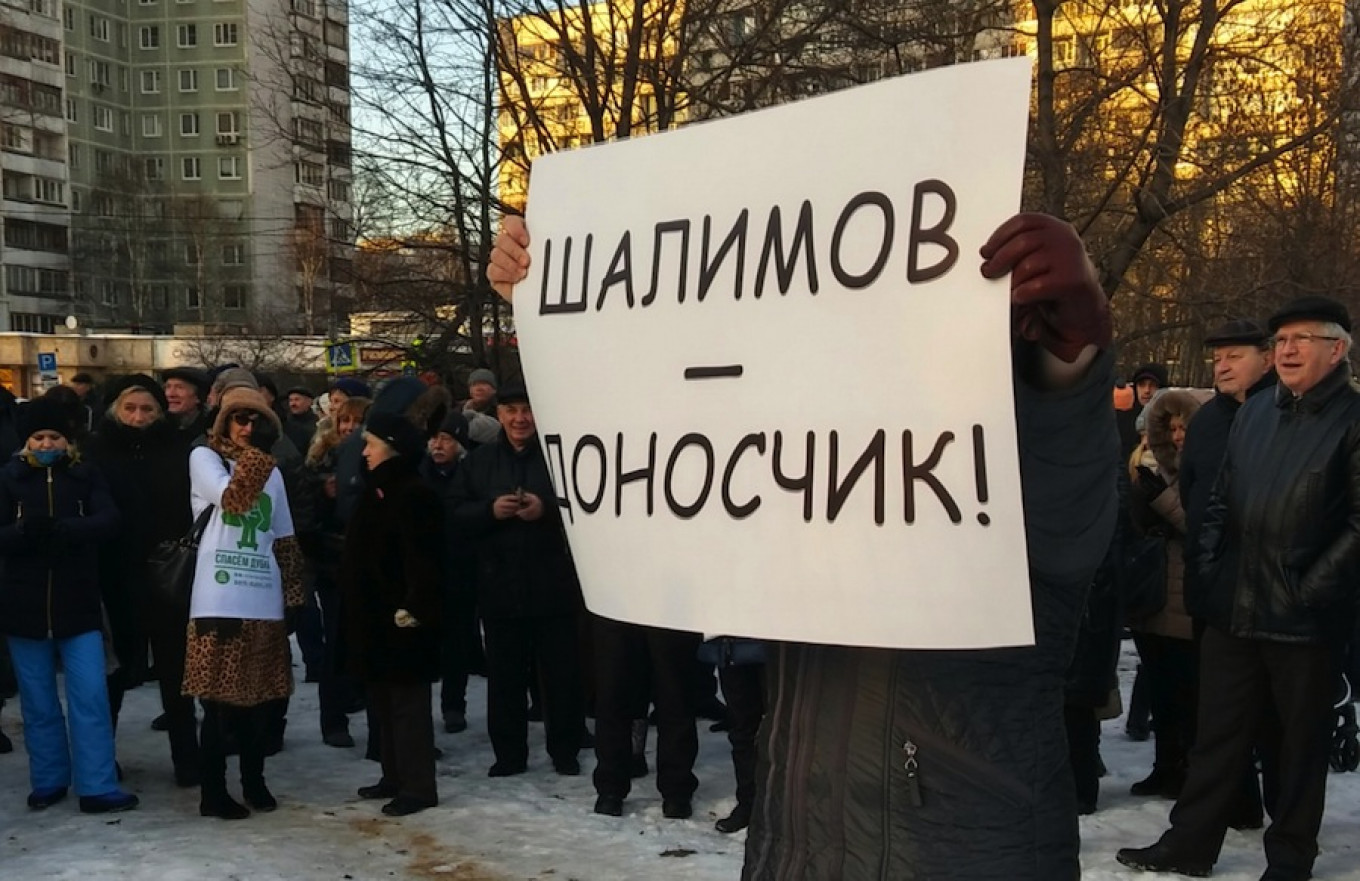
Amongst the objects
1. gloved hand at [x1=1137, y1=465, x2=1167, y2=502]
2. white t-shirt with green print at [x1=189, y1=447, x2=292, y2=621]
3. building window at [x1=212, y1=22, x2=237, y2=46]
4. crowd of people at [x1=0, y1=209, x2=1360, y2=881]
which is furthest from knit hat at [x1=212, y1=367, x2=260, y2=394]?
building window at [x1=212, y1=22, x2=237, y2=46]

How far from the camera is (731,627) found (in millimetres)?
2176

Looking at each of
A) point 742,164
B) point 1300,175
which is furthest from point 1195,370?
point 742,164

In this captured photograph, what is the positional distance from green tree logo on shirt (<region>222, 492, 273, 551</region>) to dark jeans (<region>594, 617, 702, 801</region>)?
61.3 inches

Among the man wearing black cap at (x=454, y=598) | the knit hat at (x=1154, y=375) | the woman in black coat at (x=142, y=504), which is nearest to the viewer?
the woman in black coat at (x=142, y=504)

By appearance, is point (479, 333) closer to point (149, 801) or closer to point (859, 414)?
point (149, 801)

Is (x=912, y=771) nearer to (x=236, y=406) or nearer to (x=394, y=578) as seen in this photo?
(x=394, y=578)

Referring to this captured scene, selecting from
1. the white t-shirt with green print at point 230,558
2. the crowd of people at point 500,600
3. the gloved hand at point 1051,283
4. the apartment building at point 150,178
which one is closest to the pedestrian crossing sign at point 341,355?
the crowd of people at point 500,600

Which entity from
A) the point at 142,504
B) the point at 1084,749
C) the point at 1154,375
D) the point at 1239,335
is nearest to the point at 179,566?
the point at 142,504

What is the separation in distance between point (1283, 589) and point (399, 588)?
139 inches

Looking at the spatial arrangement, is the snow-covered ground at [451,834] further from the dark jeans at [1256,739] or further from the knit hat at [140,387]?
the knit hat at [140,387]

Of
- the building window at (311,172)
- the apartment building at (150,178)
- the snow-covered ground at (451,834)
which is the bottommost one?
the snow-covered ground at (451,834)

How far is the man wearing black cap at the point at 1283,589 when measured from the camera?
469 centimetres

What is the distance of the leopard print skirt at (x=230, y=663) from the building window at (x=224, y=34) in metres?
84.7

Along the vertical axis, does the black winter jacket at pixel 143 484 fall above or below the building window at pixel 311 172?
below
